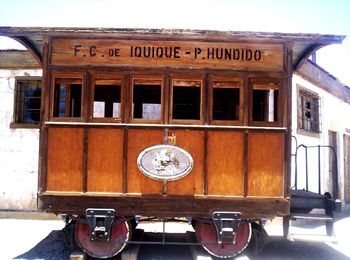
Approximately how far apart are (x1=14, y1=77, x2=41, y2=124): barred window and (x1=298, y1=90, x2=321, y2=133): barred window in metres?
7.70

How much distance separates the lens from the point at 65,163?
5.41 meters

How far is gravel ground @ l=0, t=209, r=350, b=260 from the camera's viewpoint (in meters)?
5.88

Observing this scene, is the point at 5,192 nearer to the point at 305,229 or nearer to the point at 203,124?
the point at 203,124

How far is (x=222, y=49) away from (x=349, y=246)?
16.5 ft

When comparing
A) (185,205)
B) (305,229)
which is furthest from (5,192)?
(305,229)

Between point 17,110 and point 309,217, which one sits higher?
point 17,110

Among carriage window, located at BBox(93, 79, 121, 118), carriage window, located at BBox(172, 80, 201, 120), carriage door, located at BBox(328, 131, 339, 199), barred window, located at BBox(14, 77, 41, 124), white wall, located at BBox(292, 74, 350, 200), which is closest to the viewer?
carriage window, located at BBox(93, 79, 121, 118)

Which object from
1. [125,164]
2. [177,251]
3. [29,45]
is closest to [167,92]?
[125,164]

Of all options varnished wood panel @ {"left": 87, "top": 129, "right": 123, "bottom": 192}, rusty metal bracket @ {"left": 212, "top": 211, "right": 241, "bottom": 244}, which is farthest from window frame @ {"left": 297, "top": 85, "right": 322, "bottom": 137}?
varnished wood panel @ {"left": 87, "top": 129, "right": 123, "bottom": 192}

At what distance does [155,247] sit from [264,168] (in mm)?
2801

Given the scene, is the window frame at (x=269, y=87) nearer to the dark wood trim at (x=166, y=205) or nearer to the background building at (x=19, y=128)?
the dark wood trim at (x=166, y=205)

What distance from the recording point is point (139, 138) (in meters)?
5.43

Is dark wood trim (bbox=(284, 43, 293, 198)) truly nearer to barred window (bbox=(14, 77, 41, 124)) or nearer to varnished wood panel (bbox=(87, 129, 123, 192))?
varnished wood panel (bbox=(87, 129, 123, 192))

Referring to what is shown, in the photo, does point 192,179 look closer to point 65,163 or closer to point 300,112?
point 65,163
